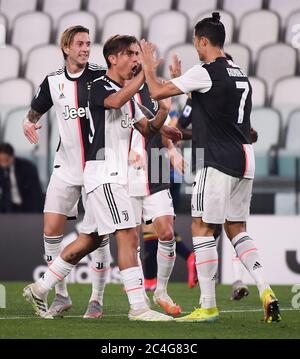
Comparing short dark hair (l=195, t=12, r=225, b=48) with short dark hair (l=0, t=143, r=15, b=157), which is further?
short dark hair (l=0, t=143, r=15, b=157)

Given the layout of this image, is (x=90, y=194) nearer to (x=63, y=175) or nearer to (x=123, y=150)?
(x=123, y=150)

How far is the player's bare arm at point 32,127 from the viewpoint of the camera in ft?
28.3

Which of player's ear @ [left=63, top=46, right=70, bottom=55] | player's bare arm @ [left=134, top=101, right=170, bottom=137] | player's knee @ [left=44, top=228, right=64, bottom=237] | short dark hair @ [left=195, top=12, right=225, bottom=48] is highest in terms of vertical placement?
short dark hair @ [left=195, top=12, right=225, bottom=48]

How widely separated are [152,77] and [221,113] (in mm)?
558

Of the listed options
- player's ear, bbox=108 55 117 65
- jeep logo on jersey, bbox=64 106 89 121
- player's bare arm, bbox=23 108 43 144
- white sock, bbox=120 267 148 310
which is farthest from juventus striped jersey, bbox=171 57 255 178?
player's bare arm, bbox=23 108 43 144

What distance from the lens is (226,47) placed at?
1596 cm

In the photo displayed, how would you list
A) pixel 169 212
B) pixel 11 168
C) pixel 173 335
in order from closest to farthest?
pixel 173 335 < pixel 169 212 < pixel 11 168

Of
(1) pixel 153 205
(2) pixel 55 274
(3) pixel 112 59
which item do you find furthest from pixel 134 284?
(1) pixel 153 205

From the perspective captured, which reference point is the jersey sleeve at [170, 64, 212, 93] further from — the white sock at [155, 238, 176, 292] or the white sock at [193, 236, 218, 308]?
the white sock at [155, 238, 176, 292]

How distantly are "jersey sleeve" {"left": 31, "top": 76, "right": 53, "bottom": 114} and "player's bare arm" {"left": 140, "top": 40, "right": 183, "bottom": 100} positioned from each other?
53.2 inches

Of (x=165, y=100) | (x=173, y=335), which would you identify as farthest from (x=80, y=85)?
(x=173, y=335)

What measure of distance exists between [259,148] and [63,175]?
5.58 meters

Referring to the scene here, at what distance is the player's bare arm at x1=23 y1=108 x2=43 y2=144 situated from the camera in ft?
28.3

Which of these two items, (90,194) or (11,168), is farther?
(11,168)
